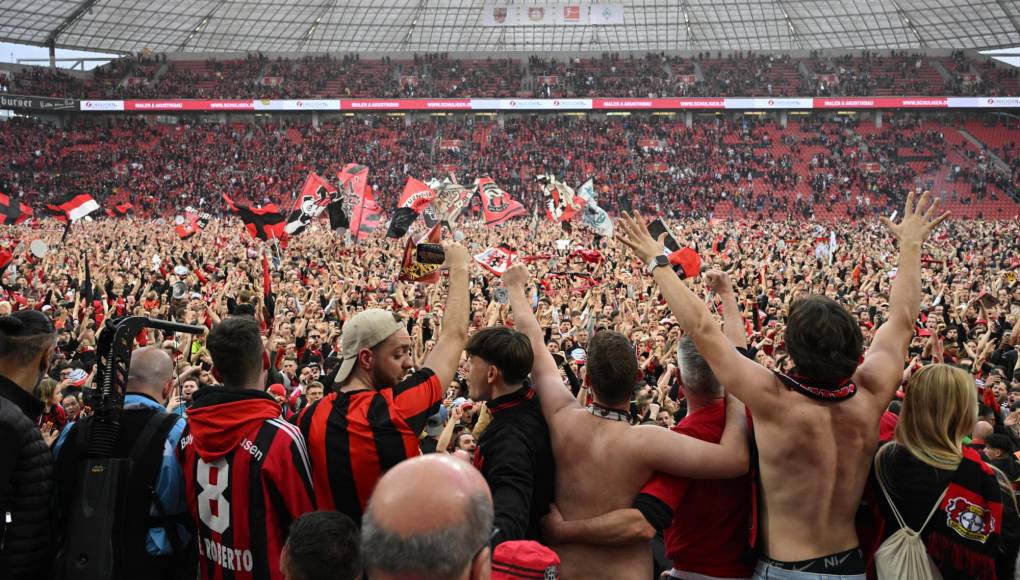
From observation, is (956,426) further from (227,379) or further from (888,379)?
(227,379)

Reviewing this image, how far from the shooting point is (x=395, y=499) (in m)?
1.47

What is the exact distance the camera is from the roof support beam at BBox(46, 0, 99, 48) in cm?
4856

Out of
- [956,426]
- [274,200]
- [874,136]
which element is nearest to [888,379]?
[956,426]

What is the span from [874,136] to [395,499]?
182 feet

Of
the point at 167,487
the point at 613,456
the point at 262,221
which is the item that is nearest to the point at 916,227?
the point at 613,456

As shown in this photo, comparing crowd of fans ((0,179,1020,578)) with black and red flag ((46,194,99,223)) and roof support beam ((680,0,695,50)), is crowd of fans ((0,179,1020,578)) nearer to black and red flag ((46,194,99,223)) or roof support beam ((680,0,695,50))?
black and red flag ((46,194,99,223))

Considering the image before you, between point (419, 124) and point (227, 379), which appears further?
point (419, 124)

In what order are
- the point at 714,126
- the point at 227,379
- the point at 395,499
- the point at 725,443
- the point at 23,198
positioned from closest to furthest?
the point at 395,499, the point at 725,443, the point at 227,379, the point at 23,198, the point at 714,126

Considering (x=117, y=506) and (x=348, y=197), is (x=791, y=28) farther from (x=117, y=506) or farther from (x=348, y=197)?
(x=117, y=506)

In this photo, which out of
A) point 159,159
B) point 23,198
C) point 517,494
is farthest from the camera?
point 159,159

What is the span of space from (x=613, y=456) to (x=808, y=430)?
2.10 feet

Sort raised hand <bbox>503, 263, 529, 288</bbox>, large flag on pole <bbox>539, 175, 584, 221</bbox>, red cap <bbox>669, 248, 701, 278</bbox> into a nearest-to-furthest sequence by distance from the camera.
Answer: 1. raised hand <bbox>503, 263, 529, 288</bbox>
2. red cap <bbox>669, 248, 701, 278</bbox>
3. large flag on pole <bbox>539, 175, 584, 221</bbox>

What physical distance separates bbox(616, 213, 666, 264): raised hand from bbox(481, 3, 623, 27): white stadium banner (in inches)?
2176

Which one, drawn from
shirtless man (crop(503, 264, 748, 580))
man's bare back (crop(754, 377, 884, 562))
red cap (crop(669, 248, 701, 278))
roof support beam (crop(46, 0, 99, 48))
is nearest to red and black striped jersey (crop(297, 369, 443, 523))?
shirtless man (crop(503, 264, 748, 580))
